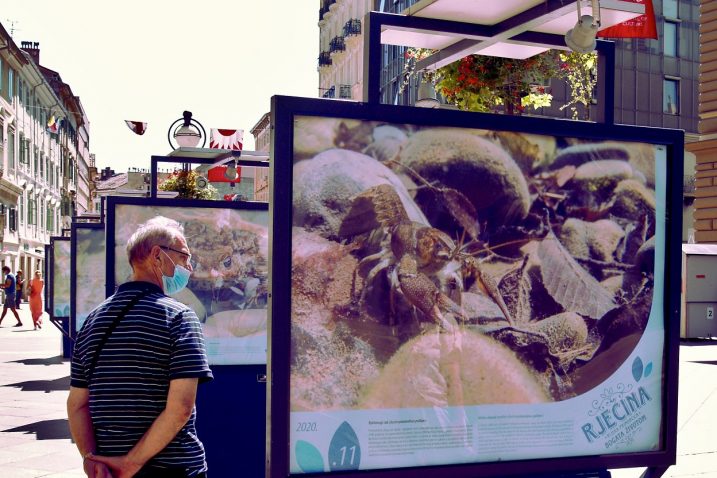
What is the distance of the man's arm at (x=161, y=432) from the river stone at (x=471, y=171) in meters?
1.28

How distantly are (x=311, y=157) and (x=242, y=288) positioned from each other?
14.3ft

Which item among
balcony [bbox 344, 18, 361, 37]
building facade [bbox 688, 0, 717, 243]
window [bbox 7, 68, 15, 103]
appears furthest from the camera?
balcony [bbox 344, 18, 361, 37]

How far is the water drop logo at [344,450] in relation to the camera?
403 centimetres

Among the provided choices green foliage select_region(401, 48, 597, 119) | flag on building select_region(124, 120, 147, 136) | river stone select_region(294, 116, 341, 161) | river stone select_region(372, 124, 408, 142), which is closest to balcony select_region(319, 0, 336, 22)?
flag on building select_region(124, 120, 147, 136)

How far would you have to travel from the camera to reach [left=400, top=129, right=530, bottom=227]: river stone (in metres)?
4.21

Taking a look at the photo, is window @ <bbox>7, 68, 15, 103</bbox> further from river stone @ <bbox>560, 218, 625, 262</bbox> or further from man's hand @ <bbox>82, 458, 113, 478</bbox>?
man's hand @ <bbox>82, 458, 113, 478</bbox>

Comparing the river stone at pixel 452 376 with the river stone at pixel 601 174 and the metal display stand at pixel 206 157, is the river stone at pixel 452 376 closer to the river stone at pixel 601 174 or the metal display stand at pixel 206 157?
the river stone at pixel 601 174

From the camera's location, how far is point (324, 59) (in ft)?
218

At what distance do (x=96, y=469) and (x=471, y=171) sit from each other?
1968 mm

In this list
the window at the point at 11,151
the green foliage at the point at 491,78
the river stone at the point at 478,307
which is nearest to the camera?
the river stone at the point at 478,307

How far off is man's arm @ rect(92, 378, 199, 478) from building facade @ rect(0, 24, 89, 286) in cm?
3666

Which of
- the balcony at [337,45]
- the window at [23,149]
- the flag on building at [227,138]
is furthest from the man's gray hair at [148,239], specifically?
the balcony at [337,45]

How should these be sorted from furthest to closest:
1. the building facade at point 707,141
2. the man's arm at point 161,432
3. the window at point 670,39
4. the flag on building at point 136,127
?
1. the window at point 670,39
2. the building facade at point 707,141
3. the flag on building at point 136,127
4. the man's arm at point 161,432

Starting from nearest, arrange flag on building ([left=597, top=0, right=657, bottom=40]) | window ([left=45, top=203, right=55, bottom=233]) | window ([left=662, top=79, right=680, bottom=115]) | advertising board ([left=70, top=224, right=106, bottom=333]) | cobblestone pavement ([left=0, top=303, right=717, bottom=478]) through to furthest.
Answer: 1. flag on building ([left=597, top=0, right=657, bottom=40])
2. cobblestone pavement ([left=0, top=303, right=717, bottom=478])
3. advertising board ([left=70, top=224, right=106, bottom=333])
4. window ([left=662, top=79, right=680, bottom=115])
5. window ([left=45, top=203, right=55, bottom=233])
